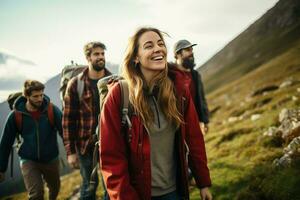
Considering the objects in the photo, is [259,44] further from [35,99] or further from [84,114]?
[84,114]

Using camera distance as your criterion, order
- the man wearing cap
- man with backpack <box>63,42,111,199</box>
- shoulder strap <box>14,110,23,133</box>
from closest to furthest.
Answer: man with backpack <box>63,42,111,199</box>, shoulder strap <box>14,110,23,133</box>, the man wearing cap

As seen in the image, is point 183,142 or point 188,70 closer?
point 183,142

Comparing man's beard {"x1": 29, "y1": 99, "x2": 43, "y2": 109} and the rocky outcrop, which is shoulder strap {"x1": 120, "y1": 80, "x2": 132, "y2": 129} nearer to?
man's beard {"x1": 29, "y1": 99, "x2": 43, "y2": 109}

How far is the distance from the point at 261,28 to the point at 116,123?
138 meters

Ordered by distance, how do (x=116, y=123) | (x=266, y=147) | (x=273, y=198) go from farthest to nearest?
(x=266, y=147)
(x=273, y=198)
(x=116, y=123)

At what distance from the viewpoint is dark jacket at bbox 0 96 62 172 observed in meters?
6.93

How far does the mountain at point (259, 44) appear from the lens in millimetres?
95562

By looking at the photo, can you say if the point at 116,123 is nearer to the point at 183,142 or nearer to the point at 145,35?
the point at 183,142

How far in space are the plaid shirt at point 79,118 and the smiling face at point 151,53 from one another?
279 centimetres

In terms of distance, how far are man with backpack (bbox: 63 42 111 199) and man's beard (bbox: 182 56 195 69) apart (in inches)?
86.9

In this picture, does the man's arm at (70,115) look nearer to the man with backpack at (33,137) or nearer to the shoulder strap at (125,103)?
the man with backpack at (33,137)

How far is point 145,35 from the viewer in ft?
12.6

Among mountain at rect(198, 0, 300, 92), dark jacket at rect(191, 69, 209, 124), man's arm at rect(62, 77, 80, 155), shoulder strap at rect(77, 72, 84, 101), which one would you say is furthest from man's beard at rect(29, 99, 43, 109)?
mountain at rect(198, 0, 300, 92)

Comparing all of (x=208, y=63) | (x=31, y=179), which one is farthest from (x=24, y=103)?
(x=208, y=63)
